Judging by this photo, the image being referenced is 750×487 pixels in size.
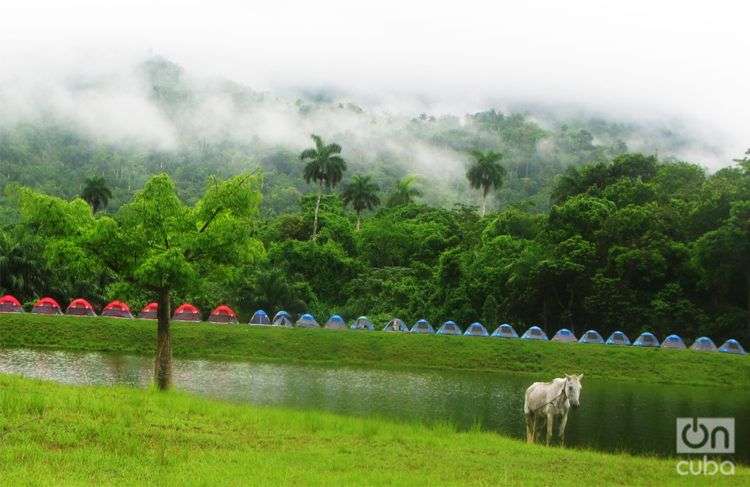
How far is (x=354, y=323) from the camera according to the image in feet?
230

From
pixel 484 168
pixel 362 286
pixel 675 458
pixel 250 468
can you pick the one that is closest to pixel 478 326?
pixel 362 286

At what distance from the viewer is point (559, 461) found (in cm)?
1620

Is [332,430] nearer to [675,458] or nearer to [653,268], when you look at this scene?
[675,458]

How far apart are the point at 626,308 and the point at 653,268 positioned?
4.19m

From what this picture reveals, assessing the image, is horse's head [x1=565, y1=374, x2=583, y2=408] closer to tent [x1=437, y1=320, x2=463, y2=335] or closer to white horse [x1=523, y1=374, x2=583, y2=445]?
white horse [x1=523, y1=374, x2=583, y2=445]

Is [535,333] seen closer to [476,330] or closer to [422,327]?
[476,330]

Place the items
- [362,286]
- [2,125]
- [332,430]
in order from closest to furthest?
[332,430]
[362,286]
[2,125]

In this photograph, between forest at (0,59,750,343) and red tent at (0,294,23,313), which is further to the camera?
red tent at (0,294,23,313)

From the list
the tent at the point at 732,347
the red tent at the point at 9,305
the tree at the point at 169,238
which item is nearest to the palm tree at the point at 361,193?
the red tent at the point at 9,305

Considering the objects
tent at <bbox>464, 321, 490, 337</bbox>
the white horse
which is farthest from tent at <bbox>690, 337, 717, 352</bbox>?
the white horse

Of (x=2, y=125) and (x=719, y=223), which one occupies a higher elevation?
(x=2, y=125)

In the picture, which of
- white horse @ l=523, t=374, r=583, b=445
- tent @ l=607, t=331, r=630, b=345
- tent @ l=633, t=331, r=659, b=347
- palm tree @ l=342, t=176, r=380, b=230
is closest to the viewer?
white horse @ l=523, t=374, r=583, b=445

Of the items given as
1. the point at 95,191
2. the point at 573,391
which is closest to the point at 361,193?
the point at 95,191

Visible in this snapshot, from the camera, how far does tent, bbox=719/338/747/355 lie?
5853cm
